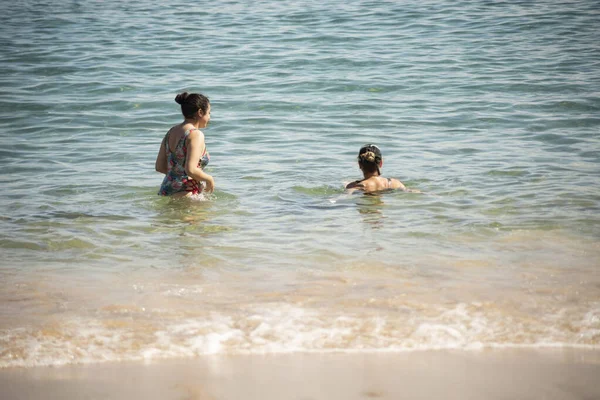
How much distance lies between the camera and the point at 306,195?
8102mm

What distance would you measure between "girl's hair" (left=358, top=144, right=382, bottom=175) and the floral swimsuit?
168 centimetres

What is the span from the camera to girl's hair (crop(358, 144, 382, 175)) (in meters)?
7.85

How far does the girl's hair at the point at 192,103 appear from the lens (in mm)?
6859

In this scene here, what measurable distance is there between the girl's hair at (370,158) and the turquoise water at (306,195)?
369 millimetres

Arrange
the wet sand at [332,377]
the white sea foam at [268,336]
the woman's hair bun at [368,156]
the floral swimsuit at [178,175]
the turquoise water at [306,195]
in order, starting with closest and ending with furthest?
1. the wet sand at [332,377]
2. the white sea foam at [268,336]
3. the turquoise water at [306,195]
4. the floral swimsuit at [178,175]
5. the woman's hair bun at [368,156]

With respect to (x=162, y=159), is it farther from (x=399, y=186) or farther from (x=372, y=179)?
(x=399, y=186)

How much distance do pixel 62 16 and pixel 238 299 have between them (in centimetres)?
2027

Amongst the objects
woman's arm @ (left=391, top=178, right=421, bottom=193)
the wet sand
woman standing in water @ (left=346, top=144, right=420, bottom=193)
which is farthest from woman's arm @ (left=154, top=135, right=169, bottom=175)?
the wet sand

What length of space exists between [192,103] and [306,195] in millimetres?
1833

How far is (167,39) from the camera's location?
1922 centimetres

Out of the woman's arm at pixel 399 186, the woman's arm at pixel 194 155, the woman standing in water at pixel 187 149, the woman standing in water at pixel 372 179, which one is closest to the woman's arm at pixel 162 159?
the woman standing in water at pixel 187 149

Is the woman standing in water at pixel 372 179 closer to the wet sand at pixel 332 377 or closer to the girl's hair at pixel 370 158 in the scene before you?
the girl's hair at pixel 370 158

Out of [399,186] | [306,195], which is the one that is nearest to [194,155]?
[306,195]

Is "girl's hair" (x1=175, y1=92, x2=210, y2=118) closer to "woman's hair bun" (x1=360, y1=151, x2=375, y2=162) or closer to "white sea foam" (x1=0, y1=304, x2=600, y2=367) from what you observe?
"woman's hair bun" (x1=360, y1=151, x2=375, y2=162)
